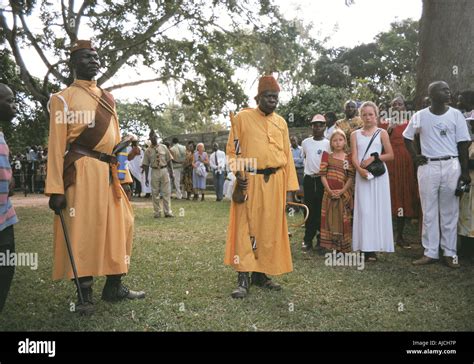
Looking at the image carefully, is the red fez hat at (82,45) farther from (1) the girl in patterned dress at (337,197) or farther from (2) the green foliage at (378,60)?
(2) the green foliage at (378,60)

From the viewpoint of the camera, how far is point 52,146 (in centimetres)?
419

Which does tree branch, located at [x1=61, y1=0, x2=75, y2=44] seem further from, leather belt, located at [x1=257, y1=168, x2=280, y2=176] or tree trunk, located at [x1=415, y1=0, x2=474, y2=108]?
leather belt, located at [x1=257, y1=168, x2=280, y2=176]

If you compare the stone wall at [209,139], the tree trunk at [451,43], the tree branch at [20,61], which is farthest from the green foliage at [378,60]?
the tree trunk at [451,43]

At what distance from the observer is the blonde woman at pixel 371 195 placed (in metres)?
6.31

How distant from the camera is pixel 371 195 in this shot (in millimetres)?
6371

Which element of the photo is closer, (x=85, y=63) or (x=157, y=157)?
(x=85, y=63)

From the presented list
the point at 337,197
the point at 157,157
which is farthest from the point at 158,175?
the point at 337,197

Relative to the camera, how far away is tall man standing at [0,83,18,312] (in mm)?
3766

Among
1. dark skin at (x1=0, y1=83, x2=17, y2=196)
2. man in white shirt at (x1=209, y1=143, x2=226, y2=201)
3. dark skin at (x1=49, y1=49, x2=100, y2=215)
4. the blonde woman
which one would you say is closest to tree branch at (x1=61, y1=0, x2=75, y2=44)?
man in white shirt at (x1=209, y1=143, x2=226, y2=201)

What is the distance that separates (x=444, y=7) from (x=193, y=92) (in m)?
8.60

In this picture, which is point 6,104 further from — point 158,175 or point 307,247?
point 158,175

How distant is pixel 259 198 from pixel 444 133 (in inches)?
105
